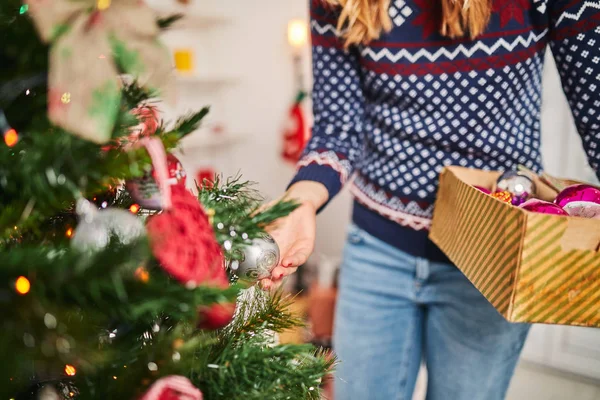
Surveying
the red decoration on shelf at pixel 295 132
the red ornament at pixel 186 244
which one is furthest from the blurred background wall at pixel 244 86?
the red ornament at pixel 186 244


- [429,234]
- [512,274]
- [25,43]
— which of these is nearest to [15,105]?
[25,43]

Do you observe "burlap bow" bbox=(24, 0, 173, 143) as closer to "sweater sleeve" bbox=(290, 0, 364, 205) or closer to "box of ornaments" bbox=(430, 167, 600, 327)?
"box of ornaments" bbox=(430, 167, 600, 327)

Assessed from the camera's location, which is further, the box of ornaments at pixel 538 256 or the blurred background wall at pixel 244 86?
the blurred background wall at pixel 244 86

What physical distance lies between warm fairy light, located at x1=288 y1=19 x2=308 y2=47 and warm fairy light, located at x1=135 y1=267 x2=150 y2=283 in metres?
2.68

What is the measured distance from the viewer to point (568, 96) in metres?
0.70

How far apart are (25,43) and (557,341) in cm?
206

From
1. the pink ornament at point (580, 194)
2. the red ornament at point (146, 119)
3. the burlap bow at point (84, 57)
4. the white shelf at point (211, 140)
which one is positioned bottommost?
the white shelf at point (211, 140)

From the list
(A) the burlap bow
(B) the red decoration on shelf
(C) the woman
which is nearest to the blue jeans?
(C) the woman

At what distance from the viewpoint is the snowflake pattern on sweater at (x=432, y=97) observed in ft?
2.23

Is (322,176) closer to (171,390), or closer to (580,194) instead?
(580,194)

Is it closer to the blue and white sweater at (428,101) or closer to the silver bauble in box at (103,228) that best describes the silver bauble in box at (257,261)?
the silver bauble in box at (103,228)

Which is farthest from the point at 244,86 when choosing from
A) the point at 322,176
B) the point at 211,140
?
the point at 322,176

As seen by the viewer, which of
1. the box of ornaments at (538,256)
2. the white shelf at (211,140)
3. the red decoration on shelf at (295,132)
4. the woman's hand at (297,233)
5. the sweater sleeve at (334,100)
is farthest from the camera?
the red decoration on shelf at (295,132)

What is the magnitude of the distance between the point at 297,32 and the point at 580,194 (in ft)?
7.89
